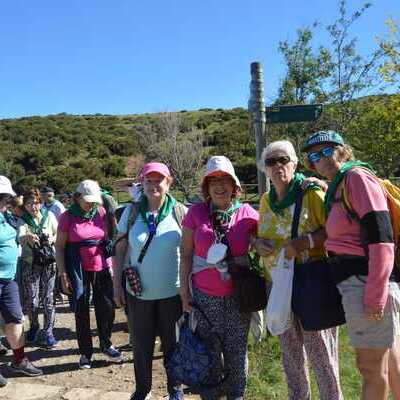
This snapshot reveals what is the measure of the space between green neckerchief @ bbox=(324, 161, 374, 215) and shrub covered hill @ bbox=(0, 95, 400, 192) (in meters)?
11.0

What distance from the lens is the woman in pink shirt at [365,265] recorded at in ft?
8.07

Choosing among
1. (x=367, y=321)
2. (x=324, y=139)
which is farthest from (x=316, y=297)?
(x=324, y=139)

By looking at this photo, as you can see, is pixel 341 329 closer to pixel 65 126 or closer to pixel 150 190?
pixel 150 190

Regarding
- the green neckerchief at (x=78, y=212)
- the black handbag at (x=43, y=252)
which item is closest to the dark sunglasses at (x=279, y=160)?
the green neckerchief at (x=78, y=212)

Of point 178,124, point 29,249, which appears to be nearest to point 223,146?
point 178,124

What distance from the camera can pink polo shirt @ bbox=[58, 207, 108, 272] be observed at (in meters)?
4.89

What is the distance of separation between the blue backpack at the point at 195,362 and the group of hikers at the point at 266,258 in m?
0.03

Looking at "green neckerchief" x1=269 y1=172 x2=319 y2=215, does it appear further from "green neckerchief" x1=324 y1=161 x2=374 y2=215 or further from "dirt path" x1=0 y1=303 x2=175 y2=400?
"dirt path" x1=0 y1=303 x2=175 y2=400

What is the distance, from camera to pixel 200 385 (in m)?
3.13

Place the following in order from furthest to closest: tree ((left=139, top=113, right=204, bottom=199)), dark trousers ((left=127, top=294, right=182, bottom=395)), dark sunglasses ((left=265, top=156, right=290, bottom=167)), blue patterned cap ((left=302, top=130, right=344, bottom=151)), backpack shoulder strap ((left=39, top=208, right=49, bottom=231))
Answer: tree ((left=139, top=113, right=204, bottom=199)), backpack shoulder strap ((left=39, top=208, right=49, bottom=231)), dark trousers ((left=127, top=294, right=182, bottom=395)), dark sunglasses ((left=265, top=156, right=290, bottom=167)), blue patterned cap ((left=302, top=130, right=344, bottom=151))

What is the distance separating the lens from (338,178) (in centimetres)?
266

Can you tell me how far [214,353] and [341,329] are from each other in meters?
2.83

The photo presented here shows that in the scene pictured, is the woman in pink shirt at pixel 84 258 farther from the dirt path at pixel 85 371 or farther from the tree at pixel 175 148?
the tree at pixel 175 148

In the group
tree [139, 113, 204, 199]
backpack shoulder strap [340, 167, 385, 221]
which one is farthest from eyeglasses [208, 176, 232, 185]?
tree [139, 113, 204, 199]
